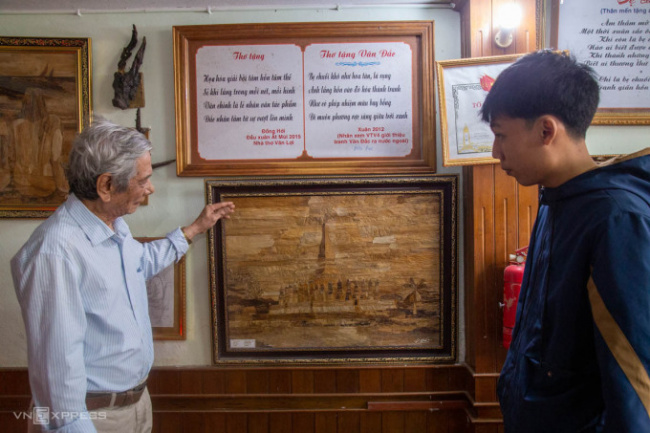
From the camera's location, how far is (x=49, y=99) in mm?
2102

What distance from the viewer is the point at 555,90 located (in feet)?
3.29

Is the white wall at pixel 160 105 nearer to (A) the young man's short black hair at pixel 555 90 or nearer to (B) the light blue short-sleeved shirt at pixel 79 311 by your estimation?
(B) the light blue short-sleeved shirt at pixel 79 311

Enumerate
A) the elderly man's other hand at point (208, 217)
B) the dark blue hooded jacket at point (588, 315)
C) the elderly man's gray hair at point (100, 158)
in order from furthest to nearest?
1. the elderly man's other hand at point (208, 217)
2. the elderly man's gray hair at point (100, 158)
3. the dark blue hooded jacket at point (588, 315)

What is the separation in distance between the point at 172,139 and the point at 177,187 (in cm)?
27

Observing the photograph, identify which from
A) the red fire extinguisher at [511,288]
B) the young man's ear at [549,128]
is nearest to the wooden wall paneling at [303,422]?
the red fire extinguisher at [511,288]

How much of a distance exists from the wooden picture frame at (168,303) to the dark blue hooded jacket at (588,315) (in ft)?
5.44

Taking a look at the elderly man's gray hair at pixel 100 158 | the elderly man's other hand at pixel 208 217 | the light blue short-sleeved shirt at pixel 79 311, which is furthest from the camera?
the elderly man's other hand at pixel 208 217

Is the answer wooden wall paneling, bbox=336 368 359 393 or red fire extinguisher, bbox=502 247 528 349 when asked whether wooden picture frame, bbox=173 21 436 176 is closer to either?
red fire extinguisher, bbox=502 247 528 349

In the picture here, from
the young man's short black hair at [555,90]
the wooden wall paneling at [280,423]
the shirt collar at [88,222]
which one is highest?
the young man's short black hair at [555,90]

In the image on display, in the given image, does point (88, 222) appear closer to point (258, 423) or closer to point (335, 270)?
point (335, 270)

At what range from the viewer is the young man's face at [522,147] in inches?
41.5

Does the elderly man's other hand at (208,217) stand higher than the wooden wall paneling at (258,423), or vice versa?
the elderly man's other hand at (208,217)

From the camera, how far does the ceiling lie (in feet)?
6.73

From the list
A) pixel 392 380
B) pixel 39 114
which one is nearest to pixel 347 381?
pixel 392 380
